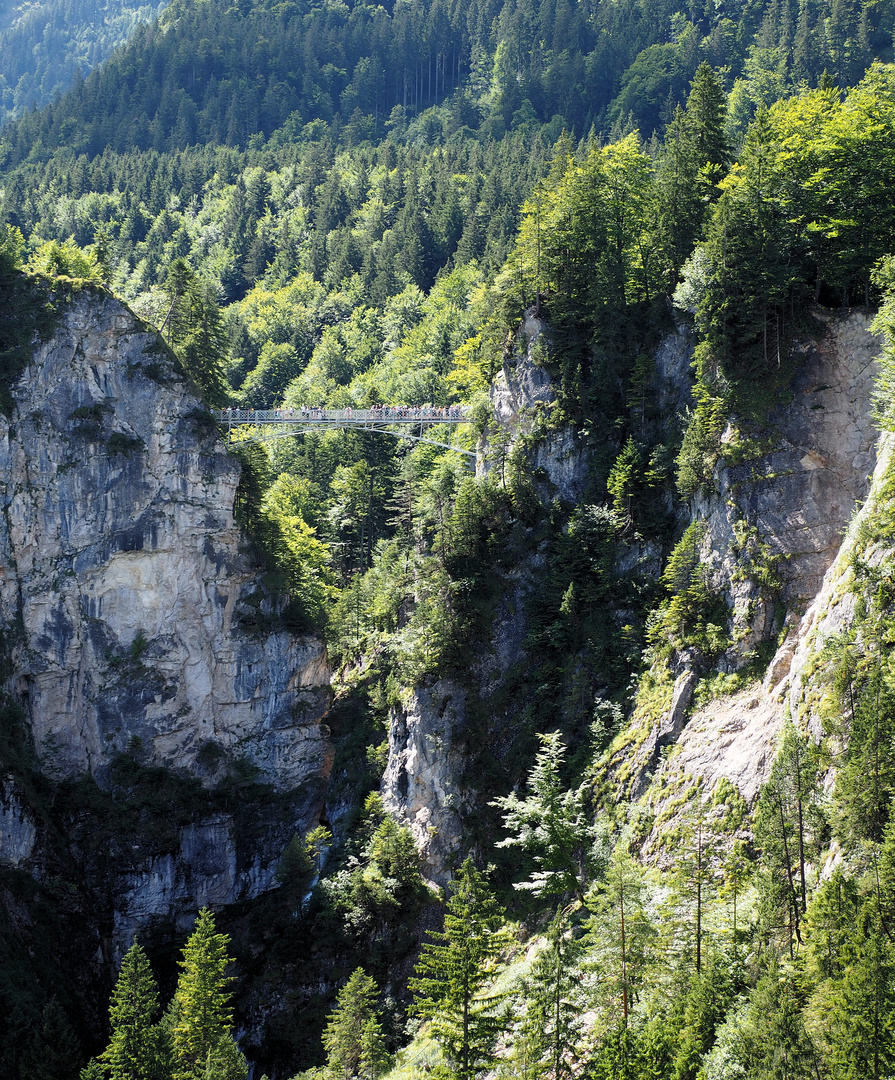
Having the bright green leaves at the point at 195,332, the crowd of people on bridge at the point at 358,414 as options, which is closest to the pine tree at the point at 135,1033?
the crowd of people on bridge at the point at 358,414

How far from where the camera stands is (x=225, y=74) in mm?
149000

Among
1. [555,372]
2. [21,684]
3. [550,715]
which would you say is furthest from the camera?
[21,684]

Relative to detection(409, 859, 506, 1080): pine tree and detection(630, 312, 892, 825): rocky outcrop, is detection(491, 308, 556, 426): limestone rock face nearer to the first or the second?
detection(630, 312, 892, 825): rocky outcrop

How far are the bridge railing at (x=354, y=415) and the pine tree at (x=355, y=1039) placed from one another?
97.0 feet

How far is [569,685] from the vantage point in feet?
145

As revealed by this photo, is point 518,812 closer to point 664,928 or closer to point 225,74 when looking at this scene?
point 664,928

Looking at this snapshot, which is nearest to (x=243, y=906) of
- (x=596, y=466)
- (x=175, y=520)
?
(x=175, y=520)

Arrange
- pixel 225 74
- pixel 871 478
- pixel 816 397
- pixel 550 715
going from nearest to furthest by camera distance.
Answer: pixel 871 478, pixel 816 397, pixel 550 715, pixel 225 74

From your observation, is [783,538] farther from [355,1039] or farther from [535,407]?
[355,1039]

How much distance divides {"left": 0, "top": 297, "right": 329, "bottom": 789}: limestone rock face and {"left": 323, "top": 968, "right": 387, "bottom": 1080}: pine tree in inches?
764

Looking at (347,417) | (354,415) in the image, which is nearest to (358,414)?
(354,415)

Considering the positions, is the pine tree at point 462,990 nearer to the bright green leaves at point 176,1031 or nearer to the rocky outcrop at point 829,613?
the bright green leaves at point 176,1031

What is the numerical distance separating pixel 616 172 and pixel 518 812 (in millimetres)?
32934

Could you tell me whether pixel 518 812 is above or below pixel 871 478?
below
